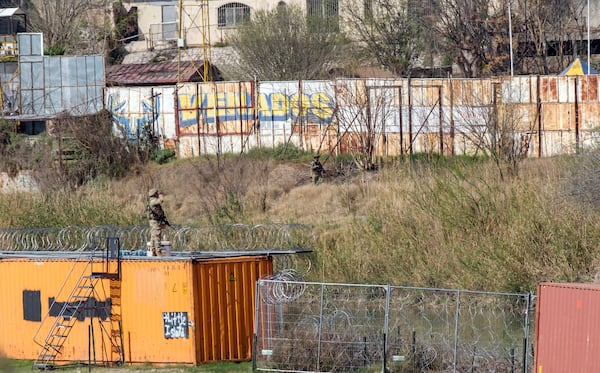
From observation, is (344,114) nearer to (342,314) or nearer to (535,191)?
(535,191)

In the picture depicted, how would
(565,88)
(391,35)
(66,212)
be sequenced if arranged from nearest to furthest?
(66,212) → (565,88) → (391,35)

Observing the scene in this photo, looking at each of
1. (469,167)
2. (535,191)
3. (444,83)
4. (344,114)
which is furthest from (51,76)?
(535,191)

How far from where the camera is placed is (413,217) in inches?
1045

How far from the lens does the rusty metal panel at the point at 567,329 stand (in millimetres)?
14234

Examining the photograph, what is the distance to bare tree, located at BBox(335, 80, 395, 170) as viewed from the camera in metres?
36.3

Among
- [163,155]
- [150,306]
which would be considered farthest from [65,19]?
[150,306]

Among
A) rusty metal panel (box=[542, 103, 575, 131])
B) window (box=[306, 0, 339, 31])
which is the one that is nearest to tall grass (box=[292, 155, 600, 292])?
rusty metal panel (box=[542, 103, 575, 131])

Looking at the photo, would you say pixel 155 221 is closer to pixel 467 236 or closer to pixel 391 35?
pixel 467 236

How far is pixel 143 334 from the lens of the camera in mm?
18719

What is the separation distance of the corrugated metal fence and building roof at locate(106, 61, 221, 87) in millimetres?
5220

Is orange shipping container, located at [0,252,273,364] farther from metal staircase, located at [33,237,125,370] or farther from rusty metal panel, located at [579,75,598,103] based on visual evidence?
rusty metal panel, located at [579,75,598,103]

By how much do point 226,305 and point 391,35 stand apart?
30484 mm

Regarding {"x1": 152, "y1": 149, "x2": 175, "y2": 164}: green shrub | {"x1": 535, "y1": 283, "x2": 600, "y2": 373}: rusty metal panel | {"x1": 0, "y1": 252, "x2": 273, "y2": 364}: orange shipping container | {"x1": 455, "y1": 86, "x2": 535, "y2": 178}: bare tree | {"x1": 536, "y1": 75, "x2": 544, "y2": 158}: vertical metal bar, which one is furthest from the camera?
{"x1": 152, "y1": 149, "x2": 175, "y2": 164}: green shrub

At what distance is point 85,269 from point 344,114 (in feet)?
63.3
